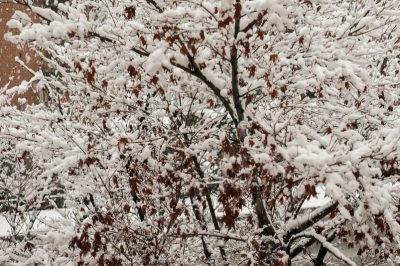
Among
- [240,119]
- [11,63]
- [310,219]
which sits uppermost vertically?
[11,63]

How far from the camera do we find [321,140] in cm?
343

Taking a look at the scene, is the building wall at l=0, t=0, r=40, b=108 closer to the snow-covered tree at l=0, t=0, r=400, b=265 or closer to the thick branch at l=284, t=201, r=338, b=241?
the snow-covered tree at l=0, t=0, r=400, b=265

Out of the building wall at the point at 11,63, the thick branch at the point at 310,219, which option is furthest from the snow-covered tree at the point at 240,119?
the building wall at the point at 11,63

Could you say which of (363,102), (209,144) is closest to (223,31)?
(209,144)

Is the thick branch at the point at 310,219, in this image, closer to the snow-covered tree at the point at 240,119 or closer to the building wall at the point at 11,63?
the snow-covered tree at the point at 240,119

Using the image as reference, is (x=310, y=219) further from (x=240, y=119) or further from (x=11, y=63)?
(x=11, y=63)

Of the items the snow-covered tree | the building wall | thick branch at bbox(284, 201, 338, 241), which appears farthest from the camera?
the building wall

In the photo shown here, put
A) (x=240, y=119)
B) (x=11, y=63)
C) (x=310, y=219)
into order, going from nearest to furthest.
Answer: (x=240, y=119)
(x=310, y=219)
(x=11, y=63)

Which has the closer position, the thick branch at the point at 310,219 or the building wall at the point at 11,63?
the thick branch at the point at 310,219

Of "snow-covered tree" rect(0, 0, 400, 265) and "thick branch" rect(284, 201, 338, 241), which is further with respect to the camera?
"thick branch" rect(284, 201, 338, 241)

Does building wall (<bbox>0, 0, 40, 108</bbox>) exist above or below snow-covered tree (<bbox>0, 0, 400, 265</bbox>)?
above

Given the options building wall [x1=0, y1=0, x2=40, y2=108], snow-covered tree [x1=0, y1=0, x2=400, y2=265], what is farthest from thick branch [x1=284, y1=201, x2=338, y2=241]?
building wall [x1=0, y1=0, x2=40, y2=108]

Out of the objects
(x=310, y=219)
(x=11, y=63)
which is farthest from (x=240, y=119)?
(x=11, y=63)

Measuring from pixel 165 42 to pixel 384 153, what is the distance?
202cm
